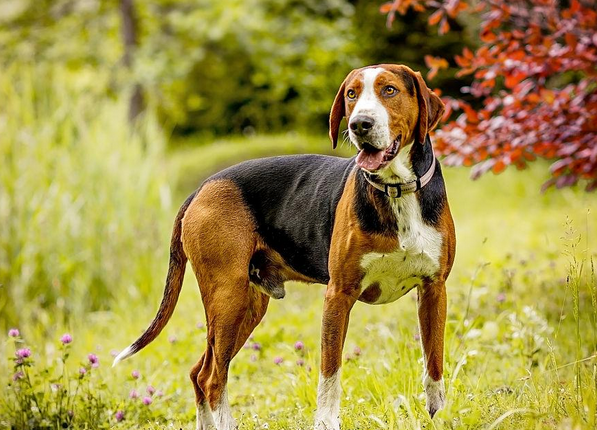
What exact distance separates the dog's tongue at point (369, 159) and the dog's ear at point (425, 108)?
27 cm

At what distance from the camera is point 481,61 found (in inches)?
205

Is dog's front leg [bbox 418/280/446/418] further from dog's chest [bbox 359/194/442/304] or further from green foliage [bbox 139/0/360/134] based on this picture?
green foliage [bbox 139/0/360/134]

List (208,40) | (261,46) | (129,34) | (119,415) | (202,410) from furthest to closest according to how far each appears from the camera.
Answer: (208,40)
(261,46)
(129,34)
(119,415)
(202,410)

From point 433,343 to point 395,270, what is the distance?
39cm

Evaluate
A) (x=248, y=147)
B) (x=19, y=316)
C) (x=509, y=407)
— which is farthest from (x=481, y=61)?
(x=248, y=147)

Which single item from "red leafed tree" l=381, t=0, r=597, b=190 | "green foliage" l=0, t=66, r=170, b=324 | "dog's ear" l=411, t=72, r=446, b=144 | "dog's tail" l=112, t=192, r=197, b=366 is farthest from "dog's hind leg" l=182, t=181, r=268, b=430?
"green foliage" l=0, t=66, r=170, b=324

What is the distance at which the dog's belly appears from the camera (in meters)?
3.17

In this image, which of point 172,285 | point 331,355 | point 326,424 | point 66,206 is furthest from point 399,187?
point 66,206

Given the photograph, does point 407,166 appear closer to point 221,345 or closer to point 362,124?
point 362,124

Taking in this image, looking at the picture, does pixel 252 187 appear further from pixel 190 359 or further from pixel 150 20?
pixel 150 20

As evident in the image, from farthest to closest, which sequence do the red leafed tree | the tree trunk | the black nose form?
the tree trunk
the red leafed tree
the black nose

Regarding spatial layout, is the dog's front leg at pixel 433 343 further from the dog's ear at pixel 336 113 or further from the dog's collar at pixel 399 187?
the dog's ear at pixel 336 113

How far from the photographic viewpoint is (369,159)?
3012 millimetres

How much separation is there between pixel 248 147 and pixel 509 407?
42.8ft
